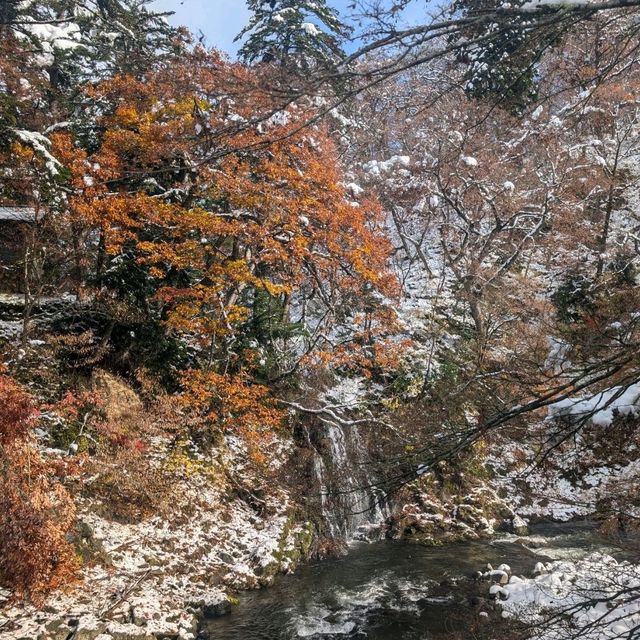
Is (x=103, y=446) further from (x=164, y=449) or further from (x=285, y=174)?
(x=285, y=174)

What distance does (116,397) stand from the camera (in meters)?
11.6

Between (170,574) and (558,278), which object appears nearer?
(170,574)

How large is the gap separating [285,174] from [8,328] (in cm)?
814

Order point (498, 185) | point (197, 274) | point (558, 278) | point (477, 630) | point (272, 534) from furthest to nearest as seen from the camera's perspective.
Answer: point (558, 278) < point (498, 185) < point (197, 274) < point (272, 534) < point (477, 630)

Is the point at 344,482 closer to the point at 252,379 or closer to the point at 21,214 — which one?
the point at 252,379

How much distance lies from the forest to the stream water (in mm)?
68

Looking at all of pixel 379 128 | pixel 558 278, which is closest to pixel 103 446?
pixel 379 128

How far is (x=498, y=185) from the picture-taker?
19.3m

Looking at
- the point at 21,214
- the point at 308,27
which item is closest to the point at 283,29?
the point at 308,27

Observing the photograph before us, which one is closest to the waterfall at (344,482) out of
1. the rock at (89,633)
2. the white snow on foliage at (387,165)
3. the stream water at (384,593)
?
the stream water at (384,593)

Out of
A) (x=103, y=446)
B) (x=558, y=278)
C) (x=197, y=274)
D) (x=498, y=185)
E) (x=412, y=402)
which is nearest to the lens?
(x=103, y=446)

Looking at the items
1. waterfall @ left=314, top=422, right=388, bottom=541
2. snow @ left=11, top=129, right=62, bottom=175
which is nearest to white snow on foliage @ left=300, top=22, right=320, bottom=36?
snow @ left=11, top=129, right=62, bottom=175

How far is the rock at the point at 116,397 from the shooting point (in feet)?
36.8

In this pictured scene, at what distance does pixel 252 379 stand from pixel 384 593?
245 inches
